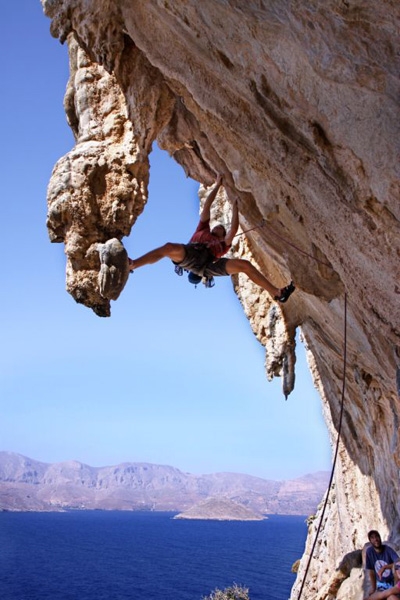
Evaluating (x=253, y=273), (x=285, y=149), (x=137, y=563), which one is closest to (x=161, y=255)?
(x=253, y=273)

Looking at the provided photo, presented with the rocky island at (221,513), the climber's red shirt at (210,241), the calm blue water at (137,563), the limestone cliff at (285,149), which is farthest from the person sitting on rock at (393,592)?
the rocky island at (221,513)

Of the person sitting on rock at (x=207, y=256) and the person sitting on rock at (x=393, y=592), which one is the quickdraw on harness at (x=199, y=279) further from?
the person sitting on rock at (x=393, y=592)

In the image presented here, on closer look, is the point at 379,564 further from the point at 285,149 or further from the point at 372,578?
the point at 285,149

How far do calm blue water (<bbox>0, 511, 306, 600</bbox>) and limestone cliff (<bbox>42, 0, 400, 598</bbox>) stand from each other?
52.7 m

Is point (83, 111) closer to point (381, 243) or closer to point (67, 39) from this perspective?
point (67, 39)

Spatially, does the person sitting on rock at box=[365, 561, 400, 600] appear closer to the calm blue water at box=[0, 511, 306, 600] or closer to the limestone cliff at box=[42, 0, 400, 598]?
the limestone cliff at box=[42, 0, 400, 598]

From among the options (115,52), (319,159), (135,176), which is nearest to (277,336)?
(135,176)

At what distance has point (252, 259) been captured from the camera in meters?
11.6

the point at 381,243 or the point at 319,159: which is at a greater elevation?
the point at 319,159

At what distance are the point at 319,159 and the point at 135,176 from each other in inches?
118

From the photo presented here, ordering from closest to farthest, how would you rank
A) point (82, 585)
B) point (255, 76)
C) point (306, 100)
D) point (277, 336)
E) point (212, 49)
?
point (306, 100), point (255, 76), point (212, 49), point (277, 336), point (82, 585)

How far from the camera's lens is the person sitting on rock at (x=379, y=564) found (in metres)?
6.15

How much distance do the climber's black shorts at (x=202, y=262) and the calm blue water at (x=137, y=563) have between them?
5532cm

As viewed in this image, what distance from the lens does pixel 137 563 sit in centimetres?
7838
